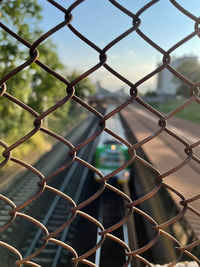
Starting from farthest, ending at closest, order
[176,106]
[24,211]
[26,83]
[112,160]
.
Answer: [112,160] → [24,211] → [26,83] → [176,106]

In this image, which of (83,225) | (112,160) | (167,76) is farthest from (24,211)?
(167,76)

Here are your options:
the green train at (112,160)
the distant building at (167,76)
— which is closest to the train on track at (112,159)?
the green train at (112,160)

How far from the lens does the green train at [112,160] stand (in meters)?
8.08

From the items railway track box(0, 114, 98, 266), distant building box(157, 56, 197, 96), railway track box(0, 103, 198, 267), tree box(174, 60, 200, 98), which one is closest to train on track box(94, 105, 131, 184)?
railway track box(0, 103, 198, 267)

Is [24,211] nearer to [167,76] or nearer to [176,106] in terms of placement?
[167,76]

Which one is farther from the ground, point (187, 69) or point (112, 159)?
point (187, 69)

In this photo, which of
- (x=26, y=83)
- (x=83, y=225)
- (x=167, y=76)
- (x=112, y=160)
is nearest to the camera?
(x=26, y=83)

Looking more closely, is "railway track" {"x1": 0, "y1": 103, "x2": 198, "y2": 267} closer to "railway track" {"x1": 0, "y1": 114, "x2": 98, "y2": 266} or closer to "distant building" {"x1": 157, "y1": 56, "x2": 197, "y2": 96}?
"railway track" {"x1": 0, "y1": 114, "x2": 98, "y2": 266}

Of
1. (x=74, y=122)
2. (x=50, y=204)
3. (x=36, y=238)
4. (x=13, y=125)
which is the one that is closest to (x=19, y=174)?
(x=13, y=125)

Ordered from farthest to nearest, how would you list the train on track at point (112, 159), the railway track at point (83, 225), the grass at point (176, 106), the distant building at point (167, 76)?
1. the train on track at point (112, 159)
2. the railway track at point (83, 225)
3. the grass at point (176, 106)
4. the distant building at point (167, 76)

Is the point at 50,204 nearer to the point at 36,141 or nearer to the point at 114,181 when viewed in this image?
the point at 114,181

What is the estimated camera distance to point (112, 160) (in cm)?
825

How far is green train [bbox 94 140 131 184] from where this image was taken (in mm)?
8084

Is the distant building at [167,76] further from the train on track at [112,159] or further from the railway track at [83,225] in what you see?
the train on track at [112,159]
